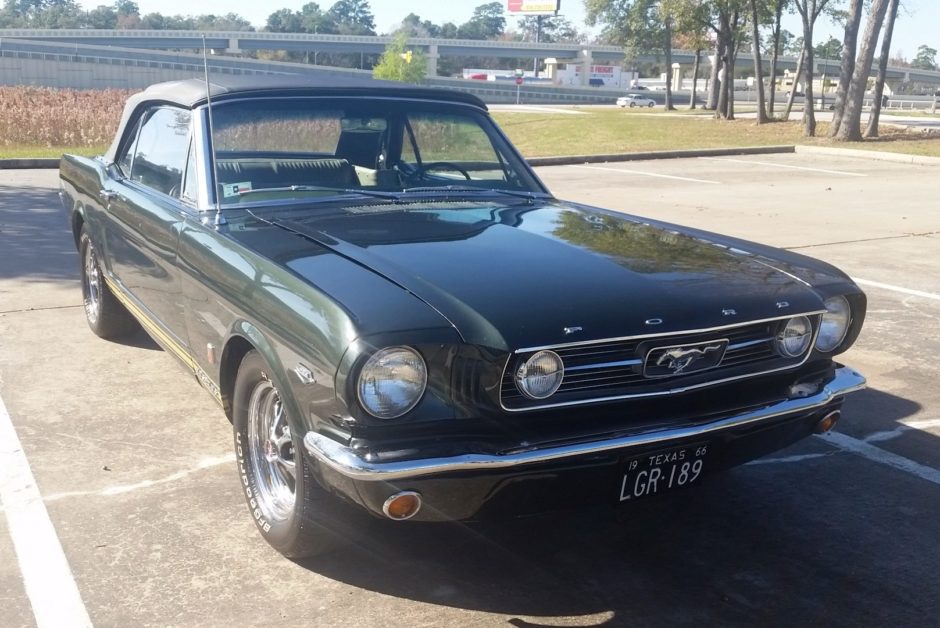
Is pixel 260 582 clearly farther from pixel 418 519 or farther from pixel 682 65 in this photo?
pixel 682 65

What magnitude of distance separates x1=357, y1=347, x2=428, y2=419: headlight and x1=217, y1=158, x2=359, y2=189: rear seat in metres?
1.69

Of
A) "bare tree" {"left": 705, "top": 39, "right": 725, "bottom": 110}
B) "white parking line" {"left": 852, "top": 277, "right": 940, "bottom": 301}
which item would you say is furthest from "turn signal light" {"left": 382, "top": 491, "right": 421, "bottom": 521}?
"bare tree" {"left": 705, "top": 39, "right": 725, "bottom": 110}

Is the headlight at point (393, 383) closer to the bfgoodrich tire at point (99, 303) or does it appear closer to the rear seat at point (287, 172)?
the rear seat at point (287, 172)

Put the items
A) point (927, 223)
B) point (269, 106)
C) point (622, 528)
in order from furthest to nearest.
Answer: point (927, 223) < point (269, 106) < point (622, 528)

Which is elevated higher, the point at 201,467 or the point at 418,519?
the point at 418,519

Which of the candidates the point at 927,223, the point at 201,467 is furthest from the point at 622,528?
the point at 927,223

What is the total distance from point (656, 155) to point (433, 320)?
1967 centimetres

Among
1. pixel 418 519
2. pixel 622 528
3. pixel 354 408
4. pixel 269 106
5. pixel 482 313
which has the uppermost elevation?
pixel 269 106

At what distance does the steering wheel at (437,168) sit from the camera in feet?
15.5

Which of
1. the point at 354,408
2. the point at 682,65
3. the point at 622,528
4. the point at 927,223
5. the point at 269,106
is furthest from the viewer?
the point at 682,65

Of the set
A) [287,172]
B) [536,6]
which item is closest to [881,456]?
[287,172]

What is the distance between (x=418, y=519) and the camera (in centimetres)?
294

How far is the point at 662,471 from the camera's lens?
3199 millimetres

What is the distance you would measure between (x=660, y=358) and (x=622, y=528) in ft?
3.16
